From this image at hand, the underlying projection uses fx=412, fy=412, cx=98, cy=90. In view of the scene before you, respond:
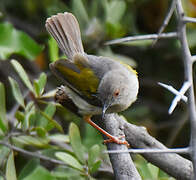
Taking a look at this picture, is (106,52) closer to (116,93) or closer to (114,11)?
(114,11)

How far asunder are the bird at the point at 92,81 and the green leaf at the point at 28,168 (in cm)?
59

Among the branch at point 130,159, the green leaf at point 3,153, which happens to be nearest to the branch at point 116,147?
the branch at point 130,159

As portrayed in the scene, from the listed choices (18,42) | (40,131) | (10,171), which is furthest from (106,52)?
(10,171)

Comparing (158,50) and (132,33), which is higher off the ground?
(132,33)

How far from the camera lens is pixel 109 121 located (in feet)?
10.2

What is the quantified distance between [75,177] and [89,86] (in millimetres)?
835

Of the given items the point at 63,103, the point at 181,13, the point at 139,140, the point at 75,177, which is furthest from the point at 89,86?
the point at 181,13

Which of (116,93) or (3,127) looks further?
(116,93)

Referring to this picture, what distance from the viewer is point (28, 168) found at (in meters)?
3.56

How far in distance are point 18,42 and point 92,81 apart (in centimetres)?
98

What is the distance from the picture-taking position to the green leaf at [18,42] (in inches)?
166

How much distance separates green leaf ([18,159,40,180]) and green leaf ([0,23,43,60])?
1138 mm

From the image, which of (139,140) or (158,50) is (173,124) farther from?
(139,140)

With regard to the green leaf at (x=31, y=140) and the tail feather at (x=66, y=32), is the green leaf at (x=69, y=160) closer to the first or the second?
the green leaf at (x=31, y=140)
